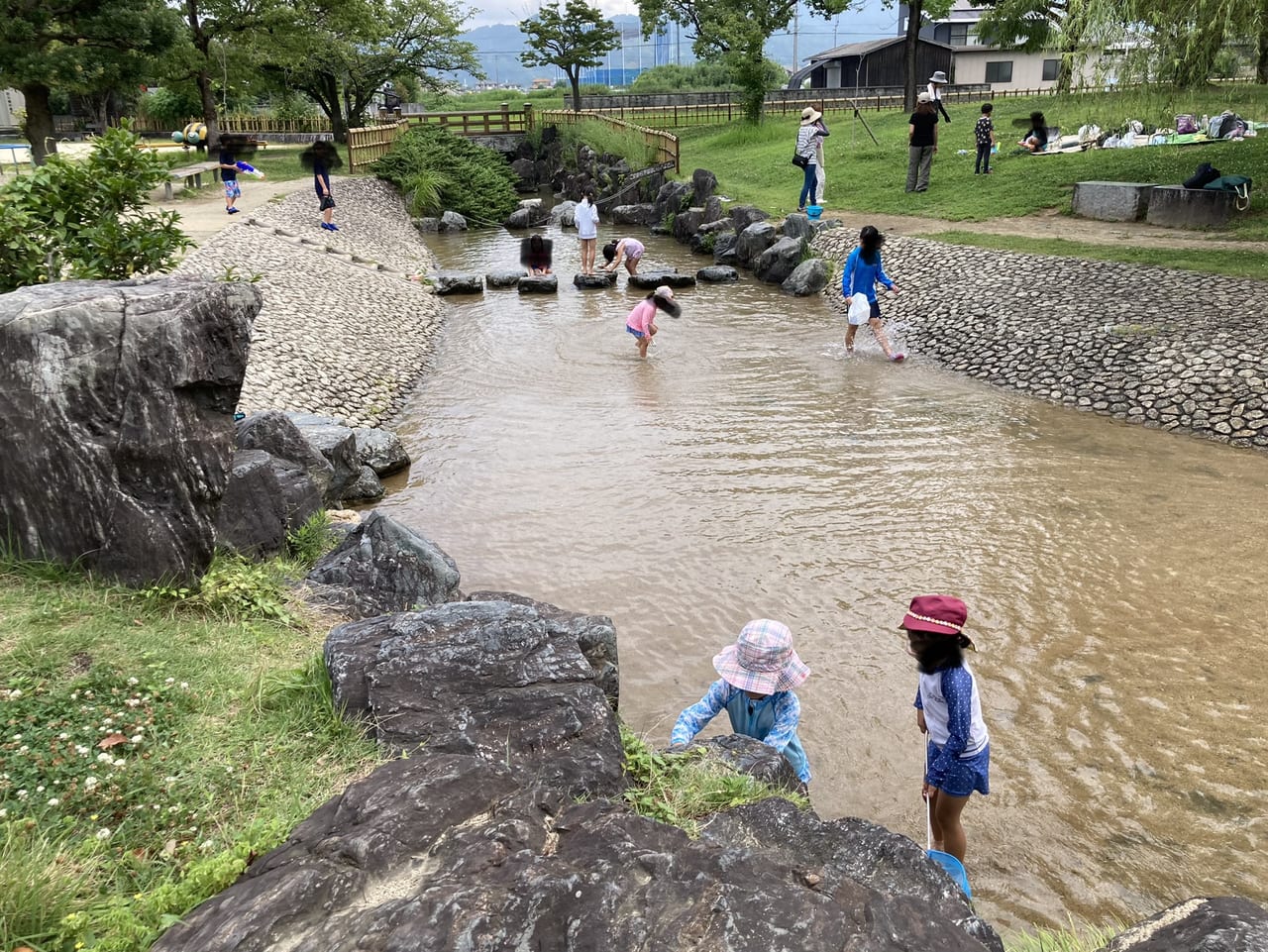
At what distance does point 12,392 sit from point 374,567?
7.73 feet

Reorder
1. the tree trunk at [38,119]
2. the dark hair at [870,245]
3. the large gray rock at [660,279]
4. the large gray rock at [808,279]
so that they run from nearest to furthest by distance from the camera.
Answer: the dark hair at [870,245]
the large gray rock at [808,279]
the large gray rock at [660,279]
the tree trunk at [38,119]

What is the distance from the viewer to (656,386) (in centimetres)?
1231

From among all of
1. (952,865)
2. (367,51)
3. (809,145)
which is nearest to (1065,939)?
(952,865)

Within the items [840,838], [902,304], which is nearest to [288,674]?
[840,838]

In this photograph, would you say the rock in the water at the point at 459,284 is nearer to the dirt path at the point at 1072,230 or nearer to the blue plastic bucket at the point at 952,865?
the dirt path at the point at 1072,230

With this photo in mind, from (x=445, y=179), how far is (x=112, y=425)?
2577 centimetres

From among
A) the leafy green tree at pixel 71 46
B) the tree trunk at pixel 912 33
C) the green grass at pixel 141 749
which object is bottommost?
the green grass at pixel 141 749

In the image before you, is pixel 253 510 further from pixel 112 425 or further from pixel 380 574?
pixel 112 425

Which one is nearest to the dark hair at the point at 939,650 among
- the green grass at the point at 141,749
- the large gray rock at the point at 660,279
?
the green grass at the point at 141,749

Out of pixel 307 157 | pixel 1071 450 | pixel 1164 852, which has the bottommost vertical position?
pixel 1164 852

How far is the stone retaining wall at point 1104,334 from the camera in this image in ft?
33.5

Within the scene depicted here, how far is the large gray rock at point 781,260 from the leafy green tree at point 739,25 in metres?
15.7

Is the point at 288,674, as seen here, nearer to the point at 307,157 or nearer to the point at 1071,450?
the point at 1071,450

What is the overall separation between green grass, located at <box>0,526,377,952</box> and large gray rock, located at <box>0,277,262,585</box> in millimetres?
220
